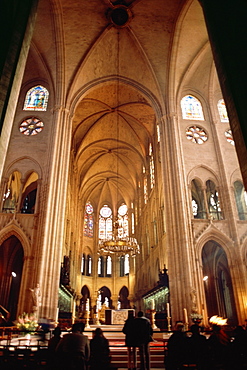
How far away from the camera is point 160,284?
2119 centimetres

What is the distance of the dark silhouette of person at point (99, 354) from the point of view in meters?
5.29

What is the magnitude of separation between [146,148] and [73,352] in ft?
86.2

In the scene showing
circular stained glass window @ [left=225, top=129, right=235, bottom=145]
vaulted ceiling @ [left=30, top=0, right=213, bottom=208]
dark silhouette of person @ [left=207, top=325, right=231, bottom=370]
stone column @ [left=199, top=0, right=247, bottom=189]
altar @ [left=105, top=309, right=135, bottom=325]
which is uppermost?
vaulted ceiling @ [left=30, top=0, right=213, bottom=208]

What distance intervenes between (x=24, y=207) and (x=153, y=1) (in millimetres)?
18785

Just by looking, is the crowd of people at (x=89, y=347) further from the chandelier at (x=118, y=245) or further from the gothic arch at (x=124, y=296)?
the gothic arch at (x=124, y=296)

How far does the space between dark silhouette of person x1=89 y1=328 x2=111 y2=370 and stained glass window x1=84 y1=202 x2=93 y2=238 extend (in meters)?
34.6

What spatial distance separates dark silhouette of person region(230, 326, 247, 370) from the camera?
5117mm

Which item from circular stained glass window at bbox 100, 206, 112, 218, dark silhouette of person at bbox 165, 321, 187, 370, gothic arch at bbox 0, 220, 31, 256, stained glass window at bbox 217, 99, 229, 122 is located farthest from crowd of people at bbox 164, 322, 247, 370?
circular stained glass window at bbox 100, 206, 112, 218

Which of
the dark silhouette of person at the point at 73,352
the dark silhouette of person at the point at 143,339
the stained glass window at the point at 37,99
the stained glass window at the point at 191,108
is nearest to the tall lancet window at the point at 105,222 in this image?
the stained glass window at the point at 191,108

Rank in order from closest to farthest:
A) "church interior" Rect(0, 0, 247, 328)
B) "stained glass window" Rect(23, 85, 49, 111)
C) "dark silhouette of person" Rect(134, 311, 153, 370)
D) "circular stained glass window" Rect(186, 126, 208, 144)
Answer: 1. "dark silhouette of person" Rect(134, 311, 153, 370)
2. "church interior" Rect(0, 0, 247, 328)
3. "circular stained glass window" Rect(186, 126, 208, 144)
4. "stained glass window" Rect(23, 85, 49, 111)

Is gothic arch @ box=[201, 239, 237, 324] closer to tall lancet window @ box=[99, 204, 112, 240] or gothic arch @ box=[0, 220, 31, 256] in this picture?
gothic arch @ box=[0, 220, 31, 256]

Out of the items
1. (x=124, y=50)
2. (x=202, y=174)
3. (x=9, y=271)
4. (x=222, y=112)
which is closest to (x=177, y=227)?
(x=202, y=174)

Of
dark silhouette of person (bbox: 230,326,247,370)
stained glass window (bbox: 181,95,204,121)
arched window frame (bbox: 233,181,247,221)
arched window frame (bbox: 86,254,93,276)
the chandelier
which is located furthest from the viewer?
arched window frame (bbox: 86,254,93,276)

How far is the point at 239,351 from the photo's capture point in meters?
5.41
